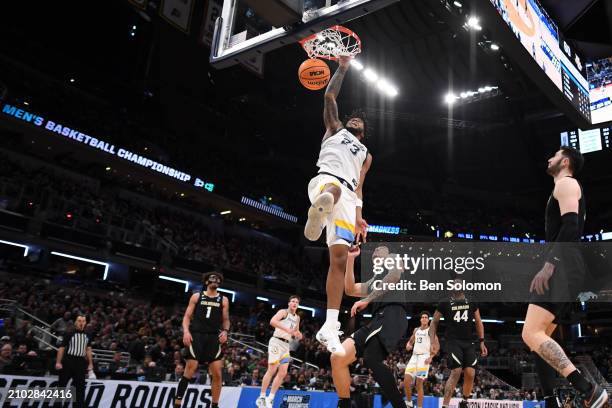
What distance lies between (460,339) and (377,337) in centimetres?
416

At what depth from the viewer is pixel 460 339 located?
30.2 ft

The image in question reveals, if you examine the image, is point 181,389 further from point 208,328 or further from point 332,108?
point 332,108

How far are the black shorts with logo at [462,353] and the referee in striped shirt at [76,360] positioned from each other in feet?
21.9

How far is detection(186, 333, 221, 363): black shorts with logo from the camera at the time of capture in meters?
8.01

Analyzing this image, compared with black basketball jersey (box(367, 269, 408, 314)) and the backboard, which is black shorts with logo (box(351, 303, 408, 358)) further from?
the backboard

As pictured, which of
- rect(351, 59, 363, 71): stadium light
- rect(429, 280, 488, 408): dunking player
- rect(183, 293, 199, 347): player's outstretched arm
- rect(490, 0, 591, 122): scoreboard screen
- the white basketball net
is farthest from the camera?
rect(351, 59, 363, 71): stadium light

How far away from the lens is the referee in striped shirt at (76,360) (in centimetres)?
866

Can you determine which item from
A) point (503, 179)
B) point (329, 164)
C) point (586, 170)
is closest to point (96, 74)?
point (329, 164)

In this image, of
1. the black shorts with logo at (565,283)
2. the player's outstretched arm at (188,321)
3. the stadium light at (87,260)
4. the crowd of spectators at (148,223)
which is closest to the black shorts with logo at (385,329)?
the black shorts with logo at (565,283)

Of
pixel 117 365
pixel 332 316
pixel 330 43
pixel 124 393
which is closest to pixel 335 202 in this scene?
pixel 332 316

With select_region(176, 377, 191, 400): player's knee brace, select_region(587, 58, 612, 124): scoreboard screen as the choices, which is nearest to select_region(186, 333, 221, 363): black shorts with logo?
select_region(176, 377, 191, 400): player's knee brace

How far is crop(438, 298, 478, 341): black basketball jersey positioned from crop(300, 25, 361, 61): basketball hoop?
5.32 m

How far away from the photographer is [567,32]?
11.2m

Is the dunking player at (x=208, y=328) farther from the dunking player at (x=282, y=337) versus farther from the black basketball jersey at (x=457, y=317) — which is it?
the black basketball jersey at (x=457, y=317)
